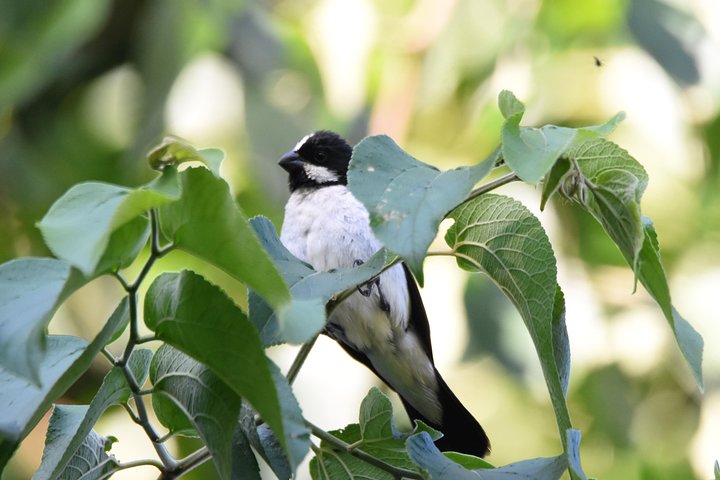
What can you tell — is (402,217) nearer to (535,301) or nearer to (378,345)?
(535,301)

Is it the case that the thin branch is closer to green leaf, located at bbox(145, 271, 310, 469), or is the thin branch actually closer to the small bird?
green leaf, located at bbox(145, 271, 310, 469)

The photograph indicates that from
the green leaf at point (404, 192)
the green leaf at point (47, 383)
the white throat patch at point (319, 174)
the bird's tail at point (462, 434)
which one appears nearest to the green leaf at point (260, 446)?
the green leaf at point (47, 383)

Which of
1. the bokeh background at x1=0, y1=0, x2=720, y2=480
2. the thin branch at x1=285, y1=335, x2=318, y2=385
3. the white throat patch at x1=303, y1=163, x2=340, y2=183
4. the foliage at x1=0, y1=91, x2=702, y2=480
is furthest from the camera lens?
the bokeh background at x1=0, y1=0, x2=720, y2=480

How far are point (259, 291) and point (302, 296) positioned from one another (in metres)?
0.20

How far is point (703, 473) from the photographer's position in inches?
189

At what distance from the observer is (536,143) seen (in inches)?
51.9

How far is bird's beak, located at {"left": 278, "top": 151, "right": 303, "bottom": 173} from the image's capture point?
12.6 ft

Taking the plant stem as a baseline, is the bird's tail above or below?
below

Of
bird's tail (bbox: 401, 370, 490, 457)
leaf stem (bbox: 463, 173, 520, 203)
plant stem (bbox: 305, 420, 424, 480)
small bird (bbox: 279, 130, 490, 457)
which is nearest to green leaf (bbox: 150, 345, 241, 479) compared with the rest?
plant stem (bbox: 305, 420, 424, 480)

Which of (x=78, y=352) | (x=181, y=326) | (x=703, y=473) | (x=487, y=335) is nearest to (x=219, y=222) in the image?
(x=181, y=326)

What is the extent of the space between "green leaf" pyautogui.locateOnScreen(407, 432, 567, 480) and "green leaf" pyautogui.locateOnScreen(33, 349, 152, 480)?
41cm

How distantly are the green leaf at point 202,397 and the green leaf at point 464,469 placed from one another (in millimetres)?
252

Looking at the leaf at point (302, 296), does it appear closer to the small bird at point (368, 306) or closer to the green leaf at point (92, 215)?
the green leaf at point (92, 215)

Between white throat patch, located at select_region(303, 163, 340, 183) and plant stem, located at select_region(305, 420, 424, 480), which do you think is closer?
plant stem, located at select_region(305, 420, 424, 480)
